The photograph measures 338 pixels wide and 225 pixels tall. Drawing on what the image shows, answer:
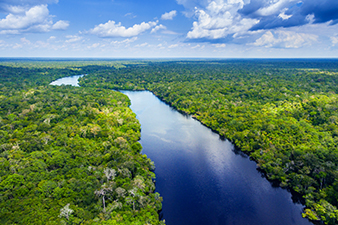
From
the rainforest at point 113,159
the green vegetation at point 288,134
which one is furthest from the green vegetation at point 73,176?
the green vegetation at point 288,134

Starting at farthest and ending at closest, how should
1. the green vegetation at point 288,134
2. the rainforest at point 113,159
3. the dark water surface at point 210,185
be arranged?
the green vegetation at point 288,134, the dark water surface at point 210,185, the rainforest at point 113,159

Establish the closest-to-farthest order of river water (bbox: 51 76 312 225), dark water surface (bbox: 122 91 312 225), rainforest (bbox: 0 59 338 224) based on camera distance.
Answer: rainforest (bbox: 0 59 338 224), river water (bbox: 51 76 312 225), dark water surface (bbox: 122 91 312 225)

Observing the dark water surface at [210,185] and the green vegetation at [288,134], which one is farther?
the green vegetation at [288,134]

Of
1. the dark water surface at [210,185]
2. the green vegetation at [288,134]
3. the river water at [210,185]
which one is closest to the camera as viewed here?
the river water at [210,185]

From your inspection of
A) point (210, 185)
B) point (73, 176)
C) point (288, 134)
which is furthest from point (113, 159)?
point (288, 134)

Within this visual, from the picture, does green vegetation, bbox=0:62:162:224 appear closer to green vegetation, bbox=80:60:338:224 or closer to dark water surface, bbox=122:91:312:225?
dark water surface, bbox=122:91:312:225

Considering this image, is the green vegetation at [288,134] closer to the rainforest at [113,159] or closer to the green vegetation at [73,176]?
the rainforest at [113,159]

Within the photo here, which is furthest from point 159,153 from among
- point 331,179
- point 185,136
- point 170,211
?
point 331,179

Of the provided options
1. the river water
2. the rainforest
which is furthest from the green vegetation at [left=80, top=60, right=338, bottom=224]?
the river water
